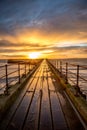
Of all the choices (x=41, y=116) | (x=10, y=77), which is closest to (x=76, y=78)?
(x=10, y=77)

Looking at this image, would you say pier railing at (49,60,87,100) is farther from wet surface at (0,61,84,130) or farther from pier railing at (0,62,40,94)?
pier railing at (0,62,40,94)

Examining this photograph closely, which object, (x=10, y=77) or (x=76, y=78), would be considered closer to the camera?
(x=76, y=78)

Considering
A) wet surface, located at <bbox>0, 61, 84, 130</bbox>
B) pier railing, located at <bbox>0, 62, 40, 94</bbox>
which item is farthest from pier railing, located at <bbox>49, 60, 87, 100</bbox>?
pier railing, located at <bbox>0, 62, 40, 94</bbox>

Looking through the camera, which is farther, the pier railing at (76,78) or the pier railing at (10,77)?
the pier railing at (10,77)

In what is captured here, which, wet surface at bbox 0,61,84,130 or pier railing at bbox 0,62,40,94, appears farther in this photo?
pier railing at bbox 0,62,40,94

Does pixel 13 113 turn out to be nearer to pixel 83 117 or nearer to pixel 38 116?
pixel 38 116

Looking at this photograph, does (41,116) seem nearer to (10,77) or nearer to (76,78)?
(76,78)

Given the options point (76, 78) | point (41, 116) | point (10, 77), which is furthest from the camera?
point (10, 77)

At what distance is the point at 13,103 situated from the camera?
4262 millimetres

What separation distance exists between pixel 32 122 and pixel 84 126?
0.93 meters

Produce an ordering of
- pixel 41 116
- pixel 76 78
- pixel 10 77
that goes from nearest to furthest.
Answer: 1. pixel 41 116
2. pixel 76 78
3. pixel 10 77

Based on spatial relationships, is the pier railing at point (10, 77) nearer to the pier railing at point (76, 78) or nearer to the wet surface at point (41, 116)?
the wet surface at point (41, 116)

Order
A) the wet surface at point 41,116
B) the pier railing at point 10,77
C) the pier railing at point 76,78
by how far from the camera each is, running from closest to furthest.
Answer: the wet surface at point 41,116 → the pier railing at point 76,78 → the pier railing at point 10,77

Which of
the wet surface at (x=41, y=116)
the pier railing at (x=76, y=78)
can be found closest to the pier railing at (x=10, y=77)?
the wet surface at (x=41, y=116)
